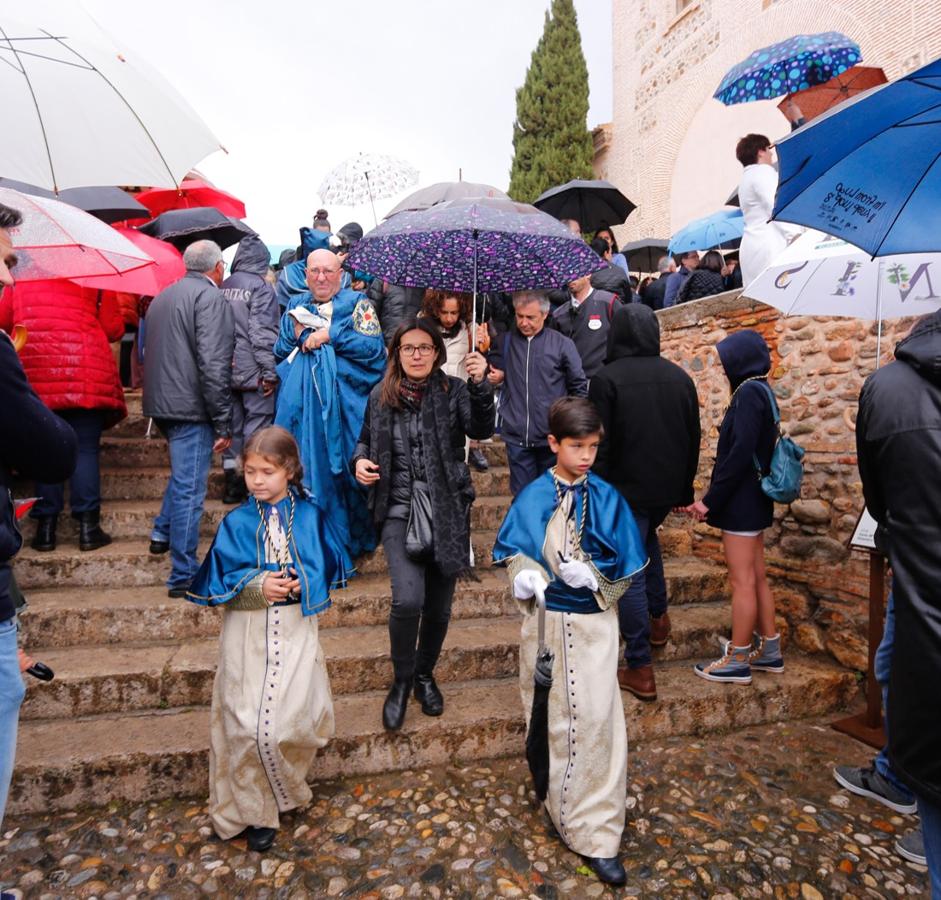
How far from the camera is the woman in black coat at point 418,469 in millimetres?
2949

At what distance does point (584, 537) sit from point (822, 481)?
250 cm

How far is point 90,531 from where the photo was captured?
4.14m

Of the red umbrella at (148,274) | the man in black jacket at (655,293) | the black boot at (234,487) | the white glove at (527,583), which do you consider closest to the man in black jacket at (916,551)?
the white glove at (527,583)

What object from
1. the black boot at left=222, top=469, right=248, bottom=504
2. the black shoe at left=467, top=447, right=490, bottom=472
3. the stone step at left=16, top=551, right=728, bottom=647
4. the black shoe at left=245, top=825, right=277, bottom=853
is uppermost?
the black shoe at left=467, top=447, right=490, bottom=472

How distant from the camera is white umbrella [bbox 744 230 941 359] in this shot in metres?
3.19

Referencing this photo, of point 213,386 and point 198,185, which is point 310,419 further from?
point 198,185

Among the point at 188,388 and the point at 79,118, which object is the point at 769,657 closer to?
the point at 188,388

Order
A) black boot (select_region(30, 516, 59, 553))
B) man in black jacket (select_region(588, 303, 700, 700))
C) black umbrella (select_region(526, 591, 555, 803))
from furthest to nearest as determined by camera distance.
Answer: black boot (select_region(30, 516, 59, 553)) < man in black jacket (select_region(588, 303, 700, 700)) < black umbrella (select_region(526, 591, 555, 803))

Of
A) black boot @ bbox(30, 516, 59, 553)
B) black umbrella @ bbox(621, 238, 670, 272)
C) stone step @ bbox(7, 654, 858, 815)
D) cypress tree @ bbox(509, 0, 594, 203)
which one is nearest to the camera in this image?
stone step @ bbox(7, 654, 858, 815)

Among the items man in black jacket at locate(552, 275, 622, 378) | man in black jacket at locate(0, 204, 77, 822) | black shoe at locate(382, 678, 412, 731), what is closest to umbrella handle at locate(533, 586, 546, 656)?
black shoe at locate(382, 678, 412, 731)

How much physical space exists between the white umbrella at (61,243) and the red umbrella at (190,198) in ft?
14.2

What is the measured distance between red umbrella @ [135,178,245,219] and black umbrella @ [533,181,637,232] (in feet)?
12.8

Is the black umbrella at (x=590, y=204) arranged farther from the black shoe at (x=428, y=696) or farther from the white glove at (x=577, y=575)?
the white glove at (x=577, y=575)

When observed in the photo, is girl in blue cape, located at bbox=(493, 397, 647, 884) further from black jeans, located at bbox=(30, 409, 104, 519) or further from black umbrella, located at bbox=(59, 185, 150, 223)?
black umbrella, located at bbox=(59, 185, 150, 223)
